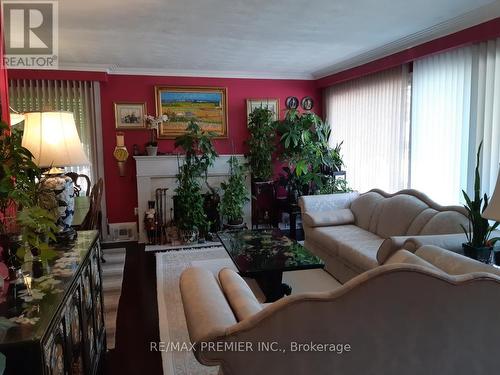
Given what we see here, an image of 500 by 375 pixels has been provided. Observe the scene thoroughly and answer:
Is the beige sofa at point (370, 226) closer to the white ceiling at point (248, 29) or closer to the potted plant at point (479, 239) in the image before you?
the potted plant at point (479, 239)

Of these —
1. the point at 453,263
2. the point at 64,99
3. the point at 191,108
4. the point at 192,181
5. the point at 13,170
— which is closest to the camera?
the point at 13,170

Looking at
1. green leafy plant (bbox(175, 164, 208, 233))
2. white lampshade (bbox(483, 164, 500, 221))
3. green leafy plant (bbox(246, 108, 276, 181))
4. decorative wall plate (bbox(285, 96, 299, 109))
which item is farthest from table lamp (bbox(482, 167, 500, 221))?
decorative wall plate (bbox(285, 96, 299, 109))

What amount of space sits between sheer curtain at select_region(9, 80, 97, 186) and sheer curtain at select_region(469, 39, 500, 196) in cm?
464

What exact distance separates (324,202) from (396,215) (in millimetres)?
994

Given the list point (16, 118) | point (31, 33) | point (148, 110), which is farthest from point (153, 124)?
point (16, 118)

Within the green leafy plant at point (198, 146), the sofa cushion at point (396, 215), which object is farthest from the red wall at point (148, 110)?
the sofa cushion at point (396, 215)

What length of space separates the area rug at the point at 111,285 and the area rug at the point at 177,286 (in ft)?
1.21

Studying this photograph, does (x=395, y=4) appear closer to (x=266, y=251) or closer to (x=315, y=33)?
(x=315, y=33)

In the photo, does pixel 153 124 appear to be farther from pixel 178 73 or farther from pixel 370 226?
pixel 370 226

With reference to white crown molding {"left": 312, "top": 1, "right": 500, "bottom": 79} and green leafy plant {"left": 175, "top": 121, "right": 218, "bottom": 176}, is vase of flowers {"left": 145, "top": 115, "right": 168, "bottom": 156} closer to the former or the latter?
green leafy plant {"left": 175, "top": 121, "right": 218, "bottom": 176}

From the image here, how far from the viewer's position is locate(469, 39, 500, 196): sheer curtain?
3309 mm

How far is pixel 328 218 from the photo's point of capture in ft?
14.2

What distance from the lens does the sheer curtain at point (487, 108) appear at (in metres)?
3.31

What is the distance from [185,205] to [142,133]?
1318mm
